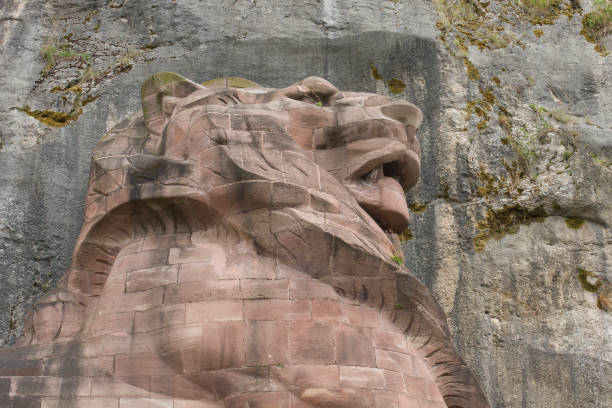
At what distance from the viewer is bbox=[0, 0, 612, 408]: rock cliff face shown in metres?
12.1

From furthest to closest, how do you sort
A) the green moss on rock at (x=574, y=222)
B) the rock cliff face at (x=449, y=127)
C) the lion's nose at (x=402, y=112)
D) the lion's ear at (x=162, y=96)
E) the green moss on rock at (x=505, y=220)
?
the green moss on rock at (x=574, y=222), the green moss on rock at (x=505, y=220), the rock cliff face at (x=449, y=127), the lion's ear at (x=162, y=96), the lion's nose at (x=402, y=112)

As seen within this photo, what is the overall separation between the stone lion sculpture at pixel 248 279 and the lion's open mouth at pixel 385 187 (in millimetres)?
17

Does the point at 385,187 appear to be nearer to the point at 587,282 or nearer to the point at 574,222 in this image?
the point at 587,282

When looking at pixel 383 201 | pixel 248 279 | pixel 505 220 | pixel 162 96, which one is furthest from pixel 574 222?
pixel 248 279

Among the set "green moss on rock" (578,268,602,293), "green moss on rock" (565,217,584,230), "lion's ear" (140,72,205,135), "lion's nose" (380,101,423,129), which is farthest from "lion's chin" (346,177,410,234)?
"green moss on rock" (565,217,584,230)

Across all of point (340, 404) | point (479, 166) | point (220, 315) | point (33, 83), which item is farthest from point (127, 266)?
point (479, 166)

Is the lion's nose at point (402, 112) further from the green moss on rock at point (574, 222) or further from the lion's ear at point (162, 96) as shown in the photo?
the green moss on rock at point (574, 222)

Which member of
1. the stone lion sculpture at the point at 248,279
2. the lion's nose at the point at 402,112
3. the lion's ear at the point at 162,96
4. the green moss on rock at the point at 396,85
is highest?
the green moss on rock at the point at 396,85

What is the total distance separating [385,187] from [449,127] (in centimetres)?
369

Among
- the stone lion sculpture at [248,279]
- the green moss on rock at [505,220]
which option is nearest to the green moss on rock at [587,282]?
the green moss on rock at [505,220]

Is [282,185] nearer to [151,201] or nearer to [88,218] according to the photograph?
[151,201]

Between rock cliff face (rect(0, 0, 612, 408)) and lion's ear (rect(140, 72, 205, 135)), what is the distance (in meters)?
1.74

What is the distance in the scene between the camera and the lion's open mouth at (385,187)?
33.9ft

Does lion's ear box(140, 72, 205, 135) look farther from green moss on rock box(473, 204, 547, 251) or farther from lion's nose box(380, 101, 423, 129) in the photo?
green moss on rock box(473, 204, 547, 251)
